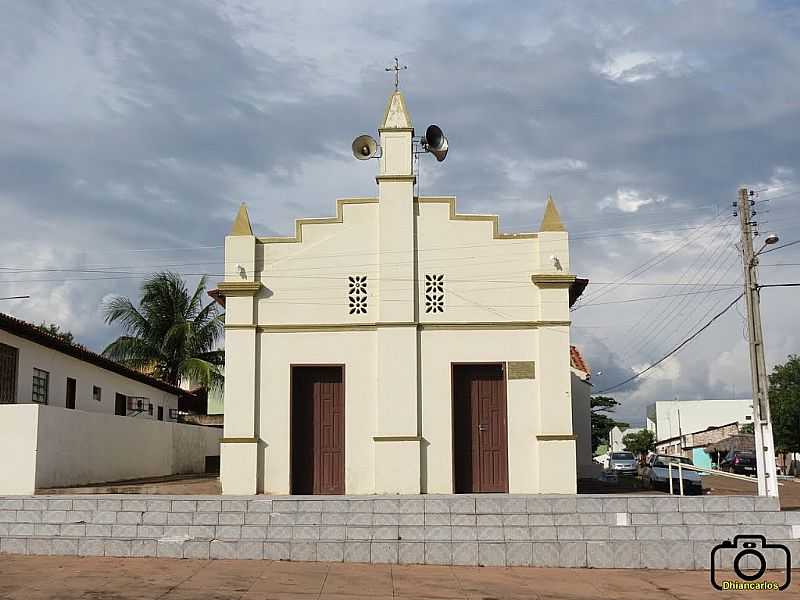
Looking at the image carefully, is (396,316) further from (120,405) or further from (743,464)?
(743,464)

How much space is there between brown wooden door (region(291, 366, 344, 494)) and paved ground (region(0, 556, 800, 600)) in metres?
4.55

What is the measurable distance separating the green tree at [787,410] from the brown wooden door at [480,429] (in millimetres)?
32666

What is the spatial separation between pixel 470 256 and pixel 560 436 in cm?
402

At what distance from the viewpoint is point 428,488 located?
696 inches

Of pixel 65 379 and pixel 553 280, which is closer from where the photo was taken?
pixel 553 280

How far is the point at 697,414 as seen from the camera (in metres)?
76.9

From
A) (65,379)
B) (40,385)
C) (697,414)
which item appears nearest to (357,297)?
(40,385)

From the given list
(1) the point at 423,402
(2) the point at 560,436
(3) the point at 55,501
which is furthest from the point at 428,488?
(3) the point at 55,501

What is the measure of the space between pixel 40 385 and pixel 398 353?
896 cm

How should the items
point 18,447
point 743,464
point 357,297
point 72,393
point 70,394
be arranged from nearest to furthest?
1. point 18,447
2. point 357,297
3. point 70,394
4. point 72,393
5. point 743,464

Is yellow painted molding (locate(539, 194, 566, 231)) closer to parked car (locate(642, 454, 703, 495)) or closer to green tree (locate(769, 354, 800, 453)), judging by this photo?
parked car (locate(642, 454, 703, 495))

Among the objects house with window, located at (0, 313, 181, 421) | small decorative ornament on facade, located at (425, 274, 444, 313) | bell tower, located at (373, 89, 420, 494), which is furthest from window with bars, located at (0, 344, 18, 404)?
small decorative ornament on facade, located at (425, 274, 444, 313)

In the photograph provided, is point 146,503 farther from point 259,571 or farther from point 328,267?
point 328,267

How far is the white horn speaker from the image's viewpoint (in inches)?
744
